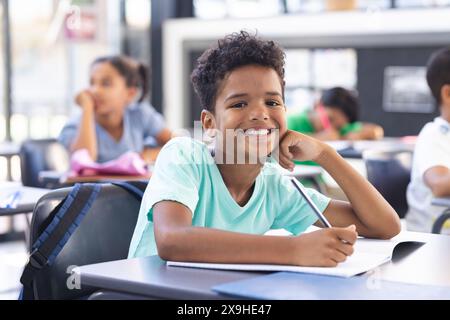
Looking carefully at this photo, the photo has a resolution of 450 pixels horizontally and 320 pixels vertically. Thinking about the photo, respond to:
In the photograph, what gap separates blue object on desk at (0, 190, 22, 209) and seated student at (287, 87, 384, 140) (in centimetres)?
275

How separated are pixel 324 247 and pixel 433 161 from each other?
157 centimetres

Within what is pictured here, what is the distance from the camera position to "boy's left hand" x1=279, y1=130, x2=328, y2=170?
1723 mm

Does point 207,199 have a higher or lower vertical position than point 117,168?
higher

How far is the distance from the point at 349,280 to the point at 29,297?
30.6 inches

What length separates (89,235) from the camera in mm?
1841

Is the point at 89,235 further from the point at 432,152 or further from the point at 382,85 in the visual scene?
the point at 382,85

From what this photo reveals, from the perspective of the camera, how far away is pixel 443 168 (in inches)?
109

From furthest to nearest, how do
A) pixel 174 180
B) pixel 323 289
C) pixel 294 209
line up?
1. pixel 294 209
2. pixel 174 180
3. pixel 323 289

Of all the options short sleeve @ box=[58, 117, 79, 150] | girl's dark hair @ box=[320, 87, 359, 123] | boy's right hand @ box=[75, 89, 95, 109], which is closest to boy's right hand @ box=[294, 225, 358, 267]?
short sleeve @ box=[58, 117, 79, 150]

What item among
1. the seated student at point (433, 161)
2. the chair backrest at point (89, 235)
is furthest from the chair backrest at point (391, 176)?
the chair backrest at point (89, 235)

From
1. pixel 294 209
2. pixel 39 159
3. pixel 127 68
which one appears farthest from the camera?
pixel 127 68

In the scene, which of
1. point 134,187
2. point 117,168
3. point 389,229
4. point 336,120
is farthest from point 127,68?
point 389,229
